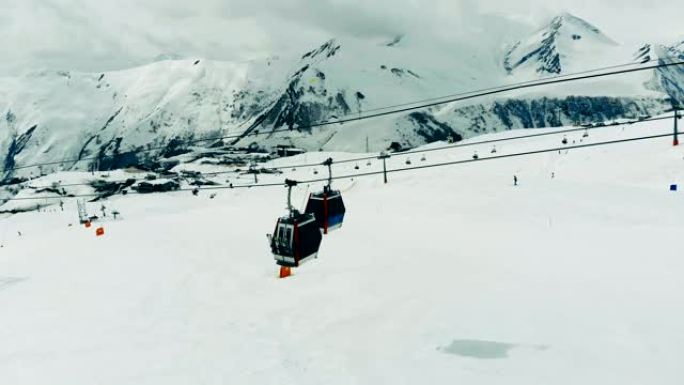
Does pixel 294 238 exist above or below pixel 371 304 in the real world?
above

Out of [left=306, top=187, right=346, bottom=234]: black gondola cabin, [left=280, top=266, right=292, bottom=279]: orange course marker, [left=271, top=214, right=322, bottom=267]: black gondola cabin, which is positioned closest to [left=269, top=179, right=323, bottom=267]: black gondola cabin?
[left=271, top=214, right=322, bottom=267]: black gondola cabin

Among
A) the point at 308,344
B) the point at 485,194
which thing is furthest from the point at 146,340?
the point at 485,194

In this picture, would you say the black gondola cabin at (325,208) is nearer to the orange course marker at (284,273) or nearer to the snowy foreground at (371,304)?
the snowy foreground at (371,304)

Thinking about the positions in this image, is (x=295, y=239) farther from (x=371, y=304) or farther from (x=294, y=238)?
(x=371, y=304)

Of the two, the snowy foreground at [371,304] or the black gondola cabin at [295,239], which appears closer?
the snowy foreground at [371,304]

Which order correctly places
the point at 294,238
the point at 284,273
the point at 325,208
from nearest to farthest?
the point at 294,238, the point at 325,208, the point at 284,273

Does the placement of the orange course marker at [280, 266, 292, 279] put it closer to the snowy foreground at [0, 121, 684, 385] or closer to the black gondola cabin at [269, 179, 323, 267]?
the snowy foreground at [0, 121, 684, 385]

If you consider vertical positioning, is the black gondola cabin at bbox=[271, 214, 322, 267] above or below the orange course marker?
above

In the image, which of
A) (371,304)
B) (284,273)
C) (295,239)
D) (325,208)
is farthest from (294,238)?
(284,273)

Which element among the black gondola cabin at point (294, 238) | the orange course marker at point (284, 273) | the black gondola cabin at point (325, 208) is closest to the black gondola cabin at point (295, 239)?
the black gondola cabin at point (294, 238)
